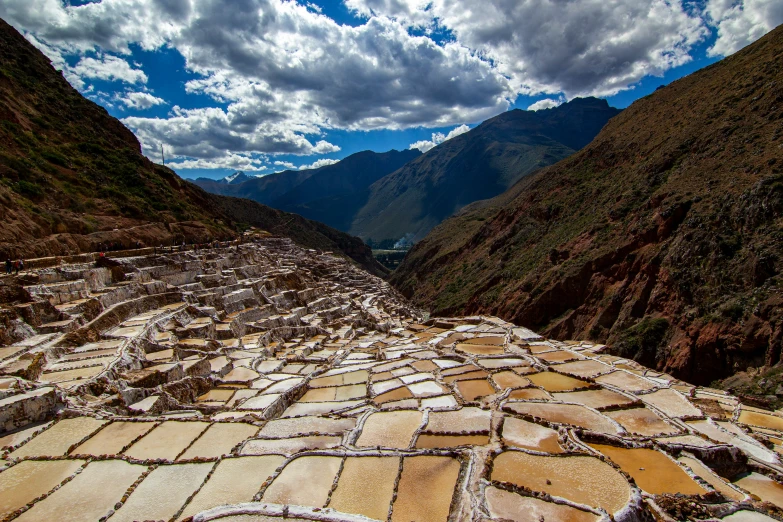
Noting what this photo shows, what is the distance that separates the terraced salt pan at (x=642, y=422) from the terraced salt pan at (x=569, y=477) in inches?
123

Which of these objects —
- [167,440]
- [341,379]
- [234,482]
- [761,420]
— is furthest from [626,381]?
[167,440]

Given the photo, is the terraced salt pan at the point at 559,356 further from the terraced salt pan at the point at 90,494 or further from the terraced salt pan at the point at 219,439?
the terraced salt pan at the point at 90,494

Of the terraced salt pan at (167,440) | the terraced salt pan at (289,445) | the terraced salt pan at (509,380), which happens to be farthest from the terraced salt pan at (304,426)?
the terraced salt pan at (509,380)

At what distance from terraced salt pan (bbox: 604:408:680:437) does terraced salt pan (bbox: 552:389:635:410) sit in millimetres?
415

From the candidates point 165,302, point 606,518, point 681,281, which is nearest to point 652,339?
point 681,281

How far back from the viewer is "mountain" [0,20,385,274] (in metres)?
22.0

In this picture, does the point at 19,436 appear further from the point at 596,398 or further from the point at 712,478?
the point at 712,478

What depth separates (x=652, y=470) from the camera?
883 centimetres

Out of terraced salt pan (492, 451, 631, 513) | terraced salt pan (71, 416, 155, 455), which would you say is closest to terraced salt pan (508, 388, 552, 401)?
terraced salt pan (492, 451, 631, 513)

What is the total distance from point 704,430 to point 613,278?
2366 cm

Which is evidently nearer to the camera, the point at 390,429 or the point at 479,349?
the point at 390,429

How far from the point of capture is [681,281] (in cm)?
2586

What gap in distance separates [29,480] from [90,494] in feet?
4.26

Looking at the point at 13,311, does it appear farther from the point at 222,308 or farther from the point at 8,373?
the point at 222,308
